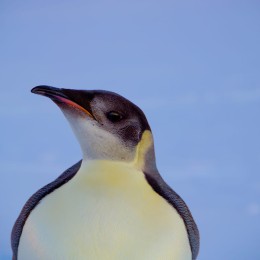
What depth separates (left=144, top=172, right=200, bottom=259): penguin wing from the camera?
4.12 feet

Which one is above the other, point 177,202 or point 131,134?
point 131,134

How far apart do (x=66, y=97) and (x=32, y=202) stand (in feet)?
0.87

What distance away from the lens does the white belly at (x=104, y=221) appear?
3.82 feet

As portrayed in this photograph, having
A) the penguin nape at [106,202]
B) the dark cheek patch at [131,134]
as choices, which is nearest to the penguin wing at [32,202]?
the penguin nape at [106,202]

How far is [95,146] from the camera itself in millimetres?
1221

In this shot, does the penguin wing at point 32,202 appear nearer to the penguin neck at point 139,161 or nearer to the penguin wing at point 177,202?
the penguin neck at point 139,161

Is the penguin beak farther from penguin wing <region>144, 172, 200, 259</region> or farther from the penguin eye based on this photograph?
penguin wing <region>144, 172, 200, 259</region>

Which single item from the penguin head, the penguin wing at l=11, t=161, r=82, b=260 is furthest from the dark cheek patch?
the penguin wing at l=11, t=161, r=82, b=260

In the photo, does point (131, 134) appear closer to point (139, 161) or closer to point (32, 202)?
point (139, 161)

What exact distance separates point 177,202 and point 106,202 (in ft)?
0.56

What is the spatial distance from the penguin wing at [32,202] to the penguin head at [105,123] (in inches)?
2.9

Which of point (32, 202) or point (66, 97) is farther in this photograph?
point (32, 202)

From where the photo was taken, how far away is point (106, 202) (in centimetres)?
120

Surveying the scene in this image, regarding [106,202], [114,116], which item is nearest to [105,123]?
[114,116]
